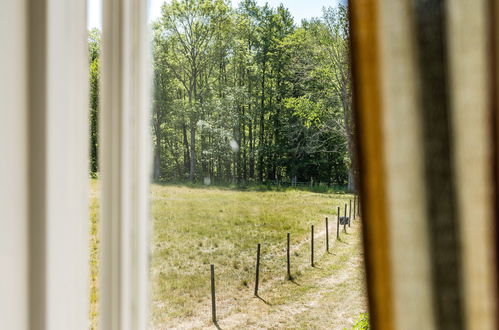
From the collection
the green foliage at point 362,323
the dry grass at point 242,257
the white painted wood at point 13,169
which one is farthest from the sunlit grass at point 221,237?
the white painted wood at point 13,169

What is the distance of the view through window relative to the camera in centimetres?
75

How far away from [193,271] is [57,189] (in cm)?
34

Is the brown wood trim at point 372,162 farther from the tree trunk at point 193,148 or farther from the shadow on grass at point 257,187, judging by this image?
the tree trunk at point 193,148

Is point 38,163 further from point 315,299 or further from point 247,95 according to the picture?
point 315,299

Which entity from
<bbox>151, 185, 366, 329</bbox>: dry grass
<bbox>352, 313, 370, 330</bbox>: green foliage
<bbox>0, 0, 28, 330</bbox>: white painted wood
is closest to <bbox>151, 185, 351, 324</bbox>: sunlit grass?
<bbox>151, 185, 366, 329</bbox>: dry grass

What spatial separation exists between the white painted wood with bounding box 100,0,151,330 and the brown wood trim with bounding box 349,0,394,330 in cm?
53

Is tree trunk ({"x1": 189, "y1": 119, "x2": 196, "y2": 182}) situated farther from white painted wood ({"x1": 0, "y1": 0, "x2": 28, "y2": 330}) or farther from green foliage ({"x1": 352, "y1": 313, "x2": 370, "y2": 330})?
green foliage ({"x1": 352, "y1": 313, "x2": 370, "y2": 330})

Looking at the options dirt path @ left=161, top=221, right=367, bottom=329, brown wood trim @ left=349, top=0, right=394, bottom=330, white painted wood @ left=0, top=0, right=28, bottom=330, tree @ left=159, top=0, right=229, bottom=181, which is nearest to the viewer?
brown wood trim @ left=349, top=0, right=394, bottom=330

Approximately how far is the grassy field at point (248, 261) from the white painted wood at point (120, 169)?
2.7 inches

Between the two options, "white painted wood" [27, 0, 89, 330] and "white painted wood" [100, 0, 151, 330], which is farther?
"white painted wood" [100, 0, 151, 330]

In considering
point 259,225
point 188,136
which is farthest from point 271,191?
point 188,136

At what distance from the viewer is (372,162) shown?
1.39ft

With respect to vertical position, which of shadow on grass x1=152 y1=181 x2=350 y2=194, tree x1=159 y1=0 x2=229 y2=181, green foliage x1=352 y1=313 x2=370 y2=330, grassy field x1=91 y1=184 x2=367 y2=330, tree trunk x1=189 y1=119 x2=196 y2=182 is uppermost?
tree x1=159 y1=0 x2=229 y2=181

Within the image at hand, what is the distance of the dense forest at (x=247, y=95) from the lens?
2.46ft
